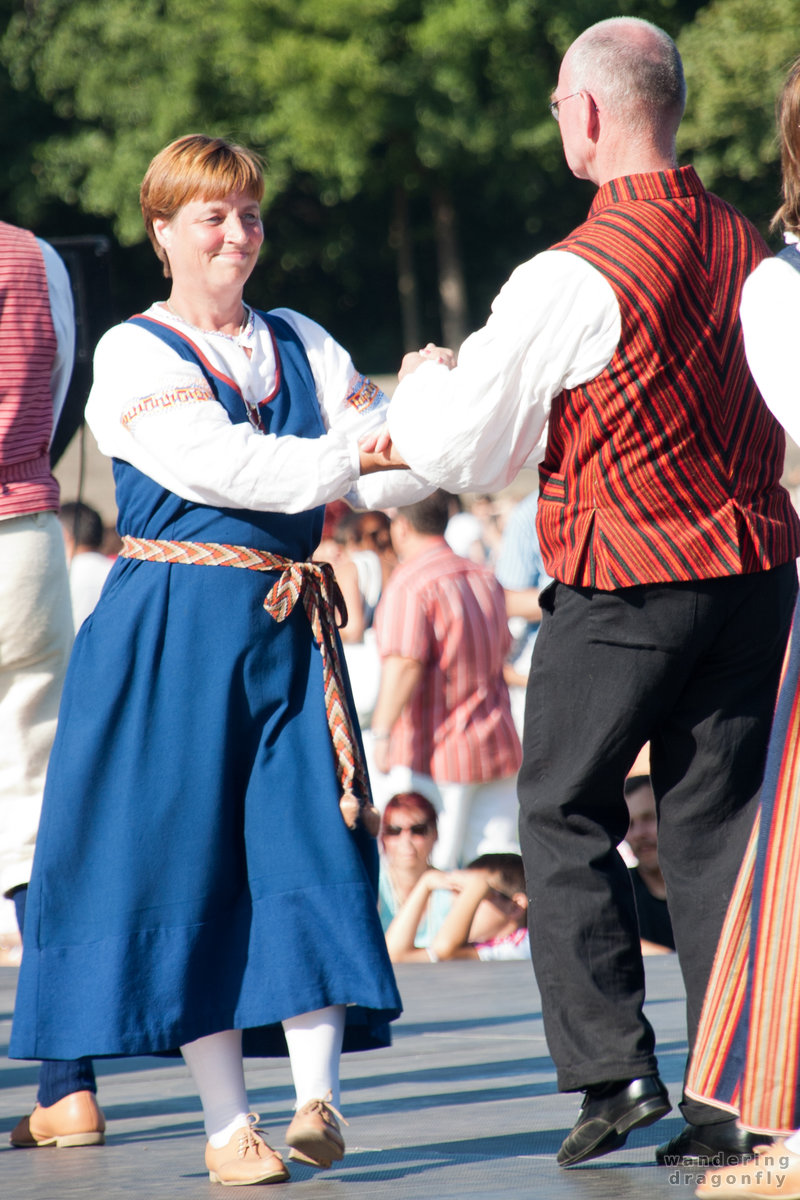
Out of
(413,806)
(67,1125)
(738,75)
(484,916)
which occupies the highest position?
(738,75)

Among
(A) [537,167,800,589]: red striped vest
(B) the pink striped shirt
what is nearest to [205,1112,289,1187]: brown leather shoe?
(A) [537,167,800,589]: red striped vest

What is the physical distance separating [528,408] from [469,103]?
88.7ft

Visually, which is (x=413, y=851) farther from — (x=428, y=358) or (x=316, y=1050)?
(x=428, y=358)

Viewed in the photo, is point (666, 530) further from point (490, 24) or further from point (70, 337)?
point (490, 24)

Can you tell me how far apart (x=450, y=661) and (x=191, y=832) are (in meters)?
3.70

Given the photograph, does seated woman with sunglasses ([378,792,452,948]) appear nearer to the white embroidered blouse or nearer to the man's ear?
the white embroidered blouse

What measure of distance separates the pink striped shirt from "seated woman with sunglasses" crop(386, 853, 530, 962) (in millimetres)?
417

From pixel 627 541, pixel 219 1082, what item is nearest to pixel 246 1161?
pixel 219 1082

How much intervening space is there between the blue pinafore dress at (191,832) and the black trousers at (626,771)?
35 cm

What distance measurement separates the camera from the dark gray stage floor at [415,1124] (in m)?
2.91

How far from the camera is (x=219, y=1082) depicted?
3.06 metres

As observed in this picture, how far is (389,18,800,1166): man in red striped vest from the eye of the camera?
9.33 ft

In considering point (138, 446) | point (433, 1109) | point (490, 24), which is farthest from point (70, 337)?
point (490, 24)

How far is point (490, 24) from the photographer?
2811cm
